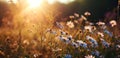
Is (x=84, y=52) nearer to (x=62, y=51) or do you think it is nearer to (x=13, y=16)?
(x=62, y=51)

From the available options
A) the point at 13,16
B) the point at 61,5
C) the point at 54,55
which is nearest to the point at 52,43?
the point at 54,55

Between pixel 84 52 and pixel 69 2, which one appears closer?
pixel 84 52

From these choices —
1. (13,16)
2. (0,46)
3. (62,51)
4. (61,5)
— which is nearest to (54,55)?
(62,51)

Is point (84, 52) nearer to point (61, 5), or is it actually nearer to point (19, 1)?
point (19, 1)

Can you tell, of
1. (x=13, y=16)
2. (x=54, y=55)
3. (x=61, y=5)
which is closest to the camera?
(x=54, y=55)

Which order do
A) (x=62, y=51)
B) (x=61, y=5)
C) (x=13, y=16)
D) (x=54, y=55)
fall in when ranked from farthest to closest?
A: (x=61, y=5), (x=13, y=16), (x=62, y=51), (x=54, y=55)

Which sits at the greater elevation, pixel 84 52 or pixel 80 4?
pixel 80 4

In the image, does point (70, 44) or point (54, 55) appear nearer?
point (54, 55)

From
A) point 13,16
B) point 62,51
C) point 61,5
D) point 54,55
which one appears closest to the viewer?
point 54,55

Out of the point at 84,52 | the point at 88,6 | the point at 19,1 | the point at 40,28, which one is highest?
the point at 88,6
